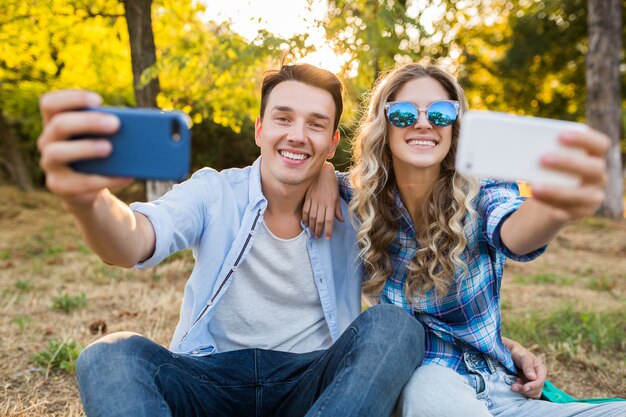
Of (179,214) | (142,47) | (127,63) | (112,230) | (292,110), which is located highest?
(142,47)

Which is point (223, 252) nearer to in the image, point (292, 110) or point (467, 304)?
point (292, 110)

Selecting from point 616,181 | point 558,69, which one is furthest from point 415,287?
point 558,69

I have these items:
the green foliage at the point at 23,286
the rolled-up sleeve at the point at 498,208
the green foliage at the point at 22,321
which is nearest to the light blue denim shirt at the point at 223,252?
the rolled-up sleeve at the point at 498,208

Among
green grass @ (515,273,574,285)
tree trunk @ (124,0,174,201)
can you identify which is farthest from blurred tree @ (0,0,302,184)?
green grass @ (515,273,574,285)

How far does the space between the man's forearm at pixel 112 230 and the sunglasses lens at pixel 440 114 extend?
120 cm

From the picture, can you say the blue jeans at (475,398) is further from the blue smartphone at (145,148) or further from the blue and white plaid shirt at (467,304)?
the blue smartphone at (145,148)

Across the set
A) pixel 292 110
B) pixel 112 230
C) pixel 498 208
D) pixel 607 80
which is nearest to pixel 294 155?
pixel 292 110

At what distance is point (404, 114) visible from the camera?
7.59 feet

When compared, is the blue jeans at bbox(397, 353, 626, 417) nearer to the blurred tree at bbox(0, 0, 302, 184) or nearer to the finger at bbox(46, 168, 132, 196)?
the finger at bbox(46, 168, 132, 196)

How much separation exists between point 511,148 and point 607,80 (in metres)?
10.8

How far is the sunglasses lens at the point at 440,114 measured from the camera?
2297 mm

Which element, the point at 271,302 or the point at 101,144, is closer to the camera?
the point at 101,144

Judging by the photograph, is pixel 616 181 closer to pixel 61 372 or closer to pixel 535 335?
pixel 535 335

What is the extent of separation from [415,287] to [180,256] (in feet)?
13.9
